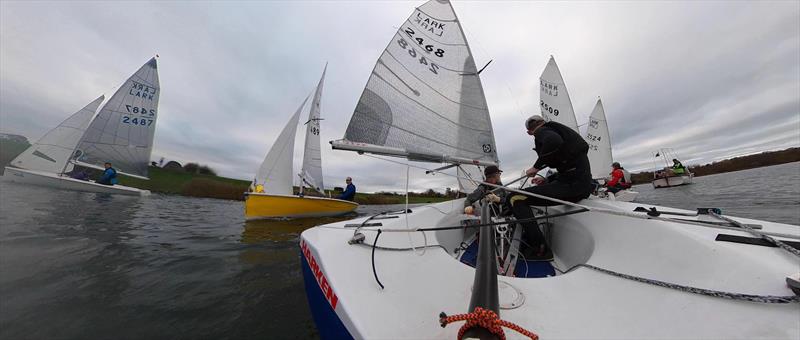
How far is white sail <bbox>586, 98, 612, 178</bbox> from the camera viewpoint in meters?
13.9

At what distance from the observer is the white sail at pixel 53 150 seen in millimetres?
14680

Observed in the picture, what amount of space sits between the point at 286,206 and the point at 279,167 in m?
2.09

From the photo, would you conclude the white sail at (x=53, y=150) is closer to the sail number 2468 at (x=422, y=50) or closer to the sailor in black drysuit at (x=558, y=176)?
the sail number 2468 at (x=422, y=50)

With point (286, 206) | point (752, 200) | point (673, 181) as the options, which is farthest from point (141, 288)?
point (673, 181)

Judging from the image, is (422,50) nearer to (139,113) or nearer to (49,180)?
(139,113)

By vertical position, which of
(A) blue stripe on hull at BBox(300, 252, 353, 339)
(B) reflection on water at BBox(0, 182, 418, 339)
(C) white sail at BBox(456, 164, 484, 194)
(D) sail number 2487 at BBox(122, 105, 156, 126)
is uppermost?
(D) sail number 2487 at BBox(122, 105, 156, 126)

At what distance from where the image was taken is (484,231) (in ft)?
5.28

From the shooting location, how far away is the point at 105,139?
15.4 metres

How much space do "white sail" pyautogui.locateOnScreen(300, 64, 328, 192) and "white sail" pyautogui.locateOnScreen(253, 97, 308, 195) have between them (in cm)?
93

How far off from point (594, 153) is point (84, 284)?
18444 mm

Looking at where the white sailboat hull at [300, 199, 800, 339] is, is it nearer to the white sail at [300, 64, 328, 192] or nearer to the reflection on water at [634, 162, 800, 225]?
the reflection on water at [634, 162, 800, 225]

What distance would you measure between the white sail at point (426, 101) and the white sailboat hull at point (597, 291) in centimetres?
309

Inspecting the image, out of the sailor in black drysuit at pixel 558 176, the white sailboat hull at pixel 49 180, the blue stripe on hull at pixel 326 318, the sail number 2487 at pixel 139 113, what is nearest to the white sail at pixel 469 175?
the sailor in black drysuit at pixel 558 176

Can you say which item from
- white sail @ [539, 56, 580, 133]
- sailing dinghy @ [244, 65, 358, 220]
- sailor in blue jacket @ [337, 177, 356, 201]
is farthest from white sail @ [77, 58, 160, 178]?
white sail @ [539, 56, 580, 133]
